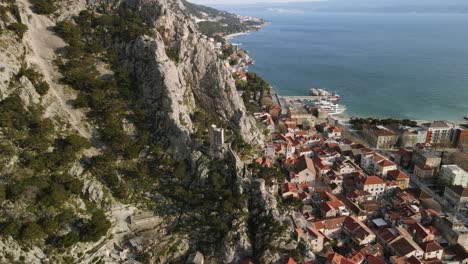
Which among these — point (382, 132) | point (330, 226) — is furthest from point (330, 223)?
point (382, 132)

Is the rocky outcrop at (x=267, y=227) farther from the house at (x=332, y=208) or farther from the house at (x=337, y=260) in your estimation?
the house at (x=332, y=208)

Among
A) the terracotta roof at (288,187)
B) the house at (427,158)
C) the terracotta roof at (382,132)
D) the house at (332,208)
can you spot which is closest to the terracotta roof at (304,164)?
the terracotta roof at (288,187)

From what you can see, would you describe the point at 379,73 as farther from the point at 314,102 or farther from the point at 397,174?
the point at 397,174

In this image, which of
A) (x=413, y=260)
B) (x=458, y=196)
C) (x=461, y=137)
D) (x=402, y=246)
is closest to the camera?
(x=413, y=260)

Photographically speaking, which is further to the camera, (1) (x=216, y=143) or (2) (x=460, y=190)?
(2) (x=460, y=190)

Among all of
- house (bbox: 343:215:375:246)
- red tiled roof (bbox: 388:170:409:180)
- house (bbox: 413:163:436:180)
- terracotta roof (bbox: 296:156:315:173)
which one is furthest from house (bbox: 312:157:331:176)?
house (bbox: 413:163:436:180)

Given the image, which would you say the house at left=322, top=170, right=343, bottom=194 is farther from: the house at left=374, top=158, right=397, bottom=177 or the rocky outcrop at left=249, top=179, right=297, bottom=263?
the rocky outcrop at left=249, top=179, right=297, bottom=263
